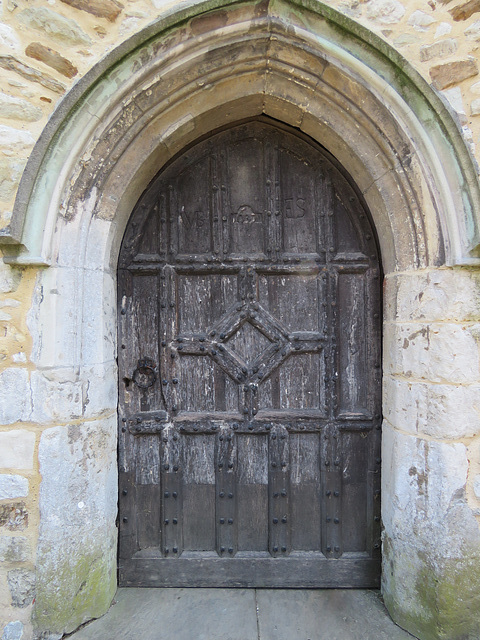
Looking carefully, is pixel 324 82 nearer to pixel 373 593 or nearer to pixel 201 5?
pixel 201 5

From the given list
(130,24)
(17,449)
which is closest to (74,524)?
(17,449)

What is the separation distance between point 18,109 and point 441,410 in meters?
2.40

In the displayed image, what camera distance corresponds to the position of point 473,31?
171 centimetres

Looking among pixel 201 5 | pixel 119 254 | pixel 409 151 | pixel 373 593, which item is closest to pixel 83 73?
pixel 201 5

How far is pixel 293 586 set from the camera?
6.95 feet

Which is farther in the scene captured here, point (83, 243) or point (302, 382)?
point (302, 382)

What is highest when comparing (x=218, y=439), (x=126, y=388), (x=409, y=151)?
(x=409, y=151)

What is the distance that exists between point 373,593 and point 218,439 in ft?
3.92

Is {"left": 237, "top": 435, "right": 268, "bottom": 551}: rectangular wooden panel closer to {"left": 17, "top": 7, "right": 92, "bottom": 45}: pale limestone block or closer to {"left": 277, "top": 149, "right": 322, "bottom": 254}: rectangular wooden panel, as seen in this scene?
{"left": 277, "top": 149, "right": 322, "bottom": 254}: rectangular wooden panel

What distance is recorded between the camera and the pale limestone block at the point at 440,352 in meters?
1.75

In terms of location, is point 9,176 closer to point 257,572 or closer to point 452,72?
point 452,72

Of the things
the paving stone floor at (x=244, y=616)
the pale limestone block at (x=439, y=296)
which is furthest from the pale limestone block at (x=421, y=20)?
the paving stone floor at (x=244, y=616)

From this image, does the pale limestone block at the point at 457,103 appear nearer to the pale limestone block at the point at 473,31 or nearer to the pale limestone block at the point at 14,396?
the pale limestone block at the point at 473,31

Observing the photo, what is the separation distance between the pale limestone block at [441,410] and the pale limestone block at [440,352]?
5 cm
